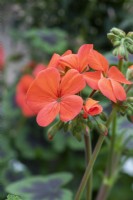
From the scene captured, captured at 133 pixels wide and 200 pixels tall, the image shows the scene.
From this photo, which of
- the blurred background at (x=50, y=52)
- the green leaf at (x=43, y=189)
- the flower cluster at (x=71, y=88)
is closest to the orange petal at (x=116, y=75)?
the flower cluster at (x=71, y=88)

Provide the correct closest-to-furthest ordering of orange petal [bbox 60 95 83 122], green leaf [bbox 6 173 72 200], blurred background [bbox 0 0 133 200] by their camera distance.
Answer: orange petal [bbox 60 95 83 122], green leaf [bbox 6 173 72 200], blurred background [bbox 0 0 133 200]

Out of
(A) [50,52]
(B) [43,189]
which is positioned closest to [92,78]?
(B) [43,189]

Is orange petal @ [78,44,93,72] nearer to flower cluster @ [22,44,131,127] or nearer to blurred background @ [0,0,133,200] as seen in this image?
flower cluster @ [22,44,131,127]

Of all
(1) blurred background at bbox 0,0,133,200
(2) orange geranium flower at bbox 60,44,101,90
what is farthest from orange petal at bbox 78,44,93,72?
(1) blurred background at bbox 0,0,133,200

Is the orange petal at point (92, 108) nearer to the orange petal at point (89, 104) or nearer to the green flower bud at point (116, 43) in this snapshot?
the orange petal at point (89, 104)

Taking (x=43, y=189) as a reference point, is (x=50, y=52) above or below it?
above

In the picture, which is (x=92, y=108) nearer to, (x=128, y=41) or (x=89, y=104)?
(x=89, y=104)

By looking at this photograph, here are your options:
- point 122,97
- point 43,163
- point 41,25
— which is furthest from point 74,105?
point 41,25
